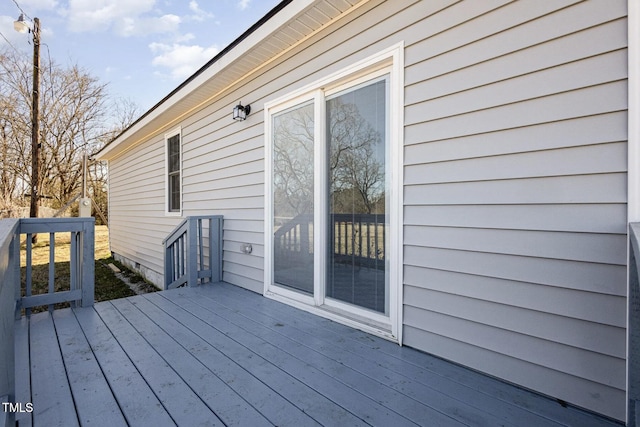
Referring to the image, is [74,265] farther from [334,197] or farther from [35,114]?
[35,114]

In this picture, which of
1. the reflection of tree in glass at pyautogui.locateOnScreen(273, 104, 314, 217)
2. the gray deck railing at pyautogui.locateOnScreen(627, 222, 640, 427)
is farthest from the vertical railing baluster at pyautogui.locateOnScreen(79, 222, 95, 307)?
the gray deck railing at pyautogui.locateOnScreen(627, 222, 640, 427)

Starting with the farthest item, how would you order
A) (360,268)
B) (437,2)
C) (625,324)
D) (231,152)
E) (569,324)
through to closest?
(231,152)
(360,268)
(437,2)
(569,324)
(625,324)

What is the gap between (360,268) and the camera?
101 inches

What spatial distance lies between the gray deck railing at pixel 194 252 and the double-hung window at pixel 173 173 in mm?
1195

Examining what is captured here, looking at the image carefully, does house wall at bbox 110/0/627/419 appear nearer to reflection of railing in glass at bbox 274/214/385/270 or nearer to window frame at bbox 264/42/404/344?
window frame at bbox 264/42/404/344

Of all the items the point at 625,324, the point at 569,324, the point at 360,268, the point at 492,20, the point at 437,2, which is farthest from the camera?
the point at 360,268

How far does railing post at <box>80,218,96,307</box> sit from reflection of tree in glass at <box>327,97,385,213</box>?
91.5 inches

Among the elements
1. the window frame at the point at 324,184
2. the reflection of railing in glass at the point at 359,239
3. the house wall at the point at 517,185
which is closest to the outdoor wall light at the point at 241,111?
the window frame at the point at 324,184

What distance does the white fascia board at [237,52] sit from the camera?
8.74ft

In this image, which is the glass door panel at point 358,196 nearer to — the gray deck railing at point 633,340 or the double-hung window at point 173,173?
the gray deck railing at point 633,340

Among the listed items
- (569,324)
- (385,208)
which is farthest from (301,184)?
(569,324)

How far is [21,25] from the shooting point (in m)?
8.11

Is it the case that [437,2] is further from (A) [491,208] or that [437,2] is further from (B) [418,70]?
(A) [491,208]

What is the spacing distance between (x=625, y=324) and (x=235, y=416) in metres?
1.80
